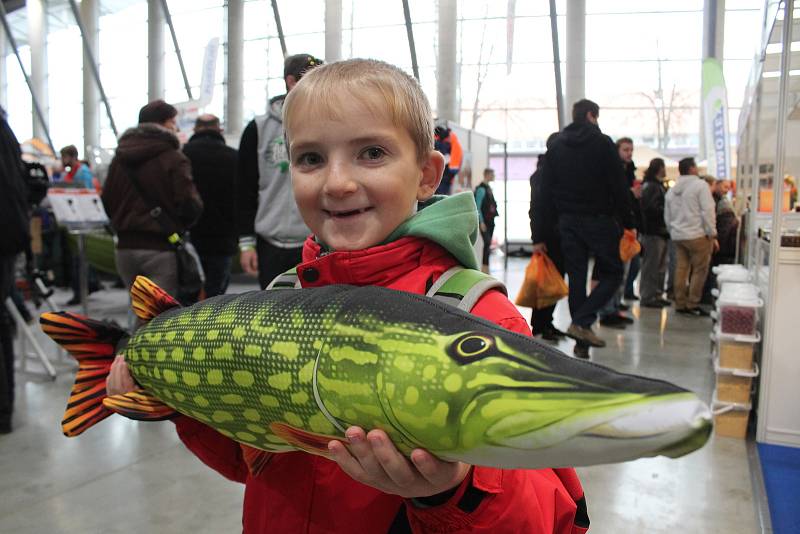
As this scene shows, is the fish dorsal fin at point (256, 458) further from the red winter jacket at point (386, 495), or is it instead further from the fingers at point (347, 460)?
the fingers at point (347, 460)

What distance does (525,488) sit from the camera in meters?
0.77

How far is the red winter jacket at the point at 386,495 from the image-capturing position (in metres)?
0.74

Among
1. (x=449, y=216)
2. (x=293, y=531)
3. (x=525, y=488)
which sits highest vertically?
(x=449, y=216)

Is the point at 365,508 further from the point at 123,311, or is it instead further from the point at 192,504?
the point at 123,311

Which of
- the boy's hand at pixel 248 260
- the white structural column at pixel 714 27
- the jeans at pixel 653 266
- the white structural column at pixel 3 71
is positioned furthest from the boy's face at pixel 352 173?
the white structural column at pixel 3 71

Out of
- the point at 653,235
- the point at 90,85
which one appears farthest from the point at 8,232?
the point at 90,85

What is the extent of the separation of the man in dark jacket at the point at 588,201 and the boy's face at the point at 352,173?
358 centimetres

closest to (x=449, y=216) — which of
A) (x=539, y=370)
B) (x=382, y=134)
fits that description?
(x=382, y=134)

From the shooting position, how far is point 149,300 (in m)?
1.03

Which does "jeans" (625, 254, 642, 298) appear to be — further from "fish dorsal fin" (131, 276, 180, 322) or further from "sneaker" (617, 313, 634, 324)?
"fish dorsal fin" (131, 276, 180, 322)

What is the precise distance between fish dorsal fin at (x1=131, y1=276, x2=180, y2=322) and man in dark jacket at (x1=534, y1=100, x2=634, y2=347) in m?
3.64

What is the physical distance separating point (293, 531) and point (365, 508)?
128 mm

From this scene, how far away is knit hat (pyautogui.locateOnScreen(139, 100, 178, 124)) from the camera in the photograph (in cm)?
343

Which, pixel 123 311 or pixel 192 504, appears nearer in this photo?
pixel 192 504
